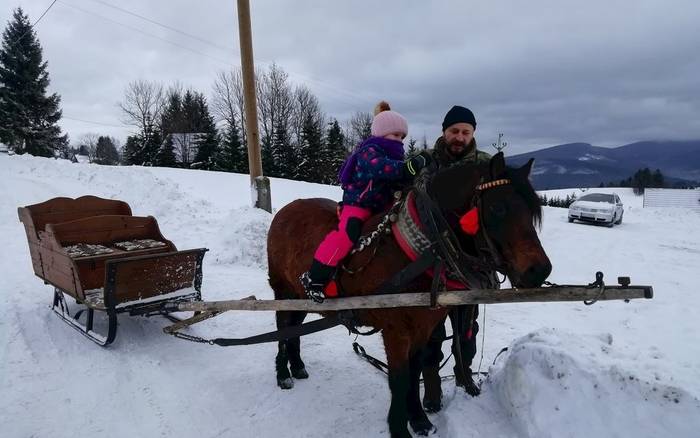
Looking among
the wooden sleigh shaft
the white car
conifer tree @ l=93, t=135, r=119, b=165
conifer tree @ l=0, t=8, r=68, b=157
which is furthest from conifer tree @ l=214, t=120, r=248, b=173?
the wooden sleigh shaft

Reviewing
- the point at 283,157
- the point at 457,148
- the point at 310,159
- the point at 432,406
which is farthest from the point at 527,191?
the point at 283,157

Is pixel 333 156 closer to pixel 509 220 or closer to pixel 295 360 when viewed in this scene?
pixel 295 360

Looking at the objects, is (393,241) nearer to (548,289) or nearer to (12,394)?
(548,289)

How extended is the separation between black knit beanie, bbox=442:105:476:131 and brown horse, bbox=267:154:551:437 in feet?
2.22

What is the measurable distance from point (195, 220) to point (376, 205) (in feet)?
27.9

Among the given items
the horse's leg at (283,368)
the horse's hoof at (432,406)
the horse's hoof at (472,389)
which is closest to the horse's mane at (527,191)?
the horse's hoof at (472,389)

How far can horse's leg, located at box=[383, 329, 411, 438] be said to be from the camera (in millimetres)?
2727

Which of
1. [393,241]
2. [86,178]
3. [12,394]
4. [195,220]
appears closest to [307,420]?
[393,241]

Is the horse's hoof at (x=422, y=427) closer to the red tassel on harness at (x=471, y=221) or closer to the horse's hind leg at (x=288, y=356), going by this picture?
the horse's hind leg at (x=288, y=356)

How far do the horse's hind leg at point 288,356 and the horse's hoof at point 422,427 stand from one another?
1.23 meters

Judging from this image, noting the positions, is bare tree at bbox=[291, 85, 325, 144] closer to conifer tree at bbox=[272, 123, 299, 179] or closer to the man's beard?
conifer tree at bbox=[272, 123, 299, 179]

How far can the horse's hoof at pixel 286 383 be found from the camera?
369cm

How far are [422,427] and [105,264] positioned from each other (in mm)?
3361

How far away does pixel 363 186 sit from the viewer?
2869 mm
